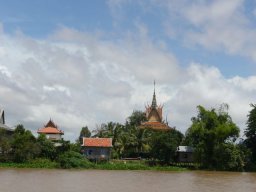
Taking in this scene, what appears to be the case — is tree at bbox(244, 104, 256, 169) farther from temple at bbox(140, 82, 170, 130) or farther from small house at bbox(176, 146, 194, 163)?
temple at bbox(140, 82, 170, 130)

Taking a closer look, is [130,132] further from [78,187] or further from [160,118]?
[78,187]

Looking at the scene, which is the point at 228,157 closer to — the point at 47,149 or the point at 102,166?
the point at 102,166

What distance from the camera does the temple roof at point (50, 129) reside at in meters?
69.9

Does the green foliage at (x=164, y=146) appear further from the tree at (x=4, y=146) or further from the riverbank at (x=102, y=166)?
the tree at (x=4, y=146)

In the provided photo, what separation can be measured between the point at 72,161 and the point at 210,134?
16705 mm

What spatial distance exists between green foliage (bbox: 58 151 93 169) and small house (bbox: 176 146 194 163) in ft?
46.4

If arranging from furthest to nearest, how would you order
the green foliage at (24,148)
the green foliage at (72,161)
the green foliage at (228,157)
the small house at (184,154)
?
1. the small house at (184,154)
2. the green foliage at (228,157)
3. the green foliage at (24,148)
4. the green foliage at (72,161)

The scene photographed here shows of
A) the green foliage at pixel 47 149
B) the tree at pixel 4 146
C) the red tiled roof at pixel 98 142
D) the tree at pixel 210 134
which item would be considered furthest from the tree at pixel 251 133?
the tree at pixel 4 146

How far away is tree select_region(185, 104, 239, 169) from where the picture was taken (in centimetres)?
5522

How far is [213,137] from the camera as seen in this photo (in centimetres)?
5597

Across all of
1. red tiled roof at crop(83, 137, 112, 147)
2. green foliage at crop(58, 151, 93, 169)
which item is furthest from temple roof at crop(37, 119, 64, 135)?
green foliage at crop(58, 151, 93, 169)

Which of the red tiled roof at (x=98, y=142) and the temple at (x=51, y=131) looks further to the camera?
the temple at (x=51, y=131)

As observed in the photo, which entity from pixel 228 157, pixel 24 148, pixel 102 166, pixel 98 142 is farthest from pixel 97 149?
pixel 228 157

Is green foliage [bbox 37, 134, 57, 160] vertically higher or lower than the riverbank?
higher
